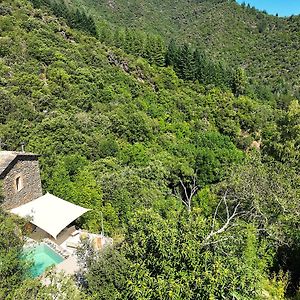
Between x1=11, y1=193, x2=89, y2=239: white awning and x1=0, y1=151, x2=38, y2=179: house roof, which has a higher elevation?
x1=0, y1=151, x2=38, y2=179: house roof

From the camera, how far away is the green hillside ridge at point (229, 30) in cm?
7675

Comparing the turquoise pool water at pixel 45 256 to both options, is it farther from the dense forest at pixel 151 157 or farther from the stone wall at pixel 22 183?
the stone wall at pixel 22 183

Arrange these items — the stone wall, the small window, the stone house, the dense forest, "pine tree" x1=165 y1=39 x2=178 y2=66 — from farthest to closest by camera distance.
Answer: "pine tree" x1=165 y1=39 x2=178 y2=66, the small window, the stone wall, the stone house, the dense forest

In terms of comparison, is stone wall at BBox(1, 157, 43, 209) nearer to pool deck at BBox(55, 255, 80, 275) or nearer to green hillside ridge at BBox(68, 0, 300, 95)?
pool deck at BBox(55, 255, 80, 275)

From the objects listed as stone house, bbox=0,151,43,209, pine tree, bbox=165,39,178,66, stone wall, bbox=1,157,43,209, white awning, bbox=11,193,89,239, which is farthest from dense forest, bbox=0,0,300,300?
stone house, bbox=0,151,43,209

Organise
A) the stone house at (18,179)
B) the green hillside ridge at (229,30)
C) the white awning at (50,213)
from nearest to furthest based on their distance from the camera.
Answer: the white awning at (50,213) < the stone house at (18,179) < the green hillside ridge at (229,30)

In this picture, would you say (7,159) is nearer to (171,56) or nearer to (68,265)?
(68,265)

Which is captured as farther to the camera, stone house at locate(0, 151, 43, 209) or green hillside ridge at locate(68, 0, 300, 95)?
green hillside ridge at locate(68, 0, 300, 95)

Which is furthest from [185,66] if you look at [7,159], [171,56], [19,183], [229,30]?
[229,30]

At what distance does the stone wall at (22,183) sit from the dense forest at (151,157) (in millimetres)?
2602

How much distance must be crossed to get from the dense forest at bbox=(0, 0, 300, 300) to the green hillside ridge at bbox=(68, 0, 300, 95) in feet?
10.0

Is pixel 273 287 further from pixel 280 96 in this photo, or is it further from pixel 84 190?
pixel 280 96

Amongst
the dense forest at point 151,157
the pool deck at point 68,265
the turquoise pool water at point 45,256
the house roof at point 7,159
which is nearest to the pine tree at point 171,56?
the dense forest at point 151,157

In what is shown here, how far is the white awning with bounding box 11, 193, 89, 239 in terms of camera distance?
16719 millimetres
